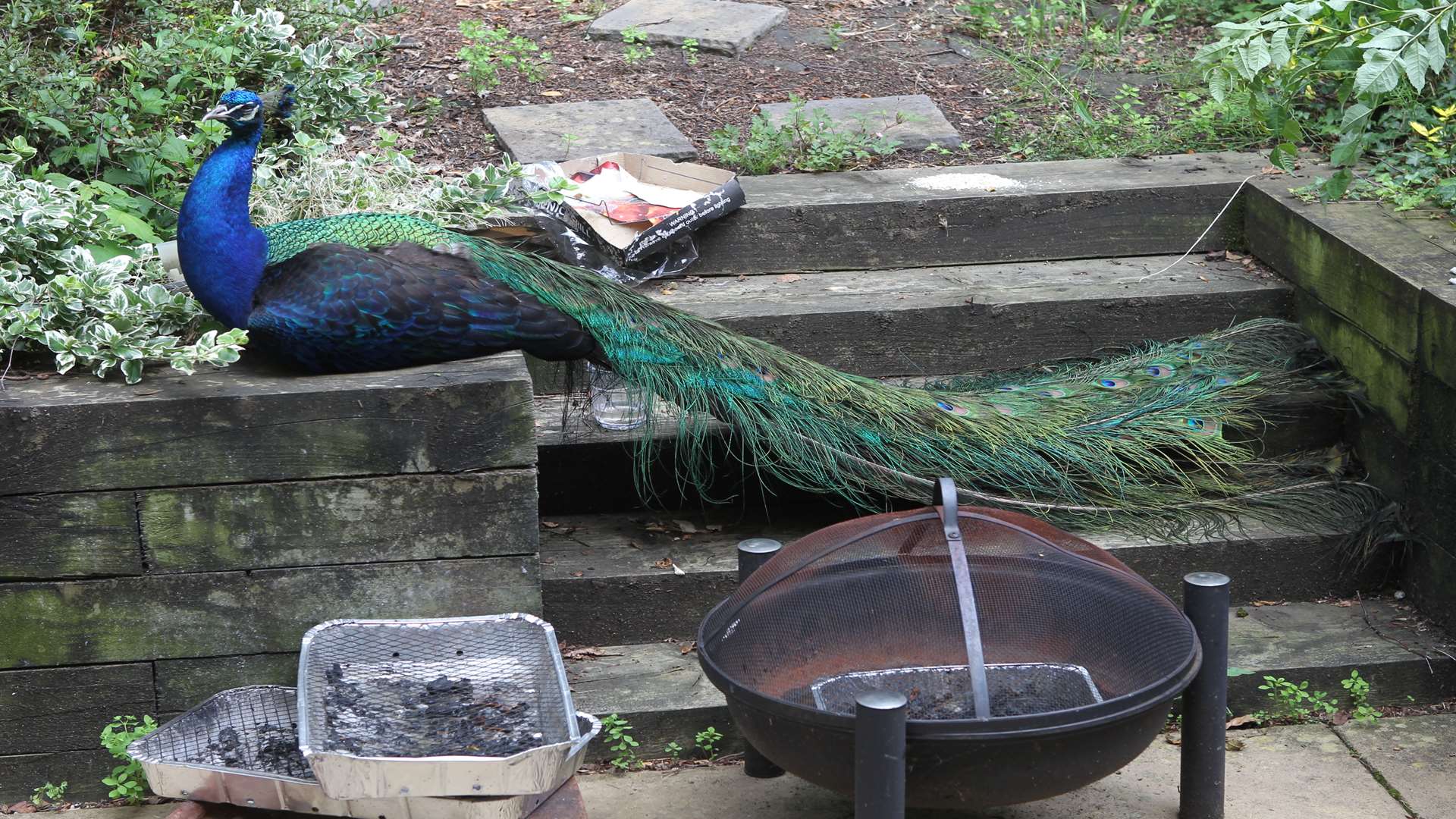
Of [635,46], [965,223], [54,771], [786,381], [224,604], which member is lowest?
[54,771]

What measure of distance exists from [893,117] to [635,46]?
142cm

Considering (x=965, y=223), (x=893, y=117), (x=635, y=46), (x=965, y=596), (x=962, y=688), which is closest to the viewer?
(x=965, y=596)

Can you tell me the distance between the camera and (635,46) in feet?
21.4

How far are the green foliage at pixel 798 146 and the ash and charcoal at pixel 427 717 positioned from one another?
2.62 m

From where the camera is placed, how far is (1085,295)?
4438mm

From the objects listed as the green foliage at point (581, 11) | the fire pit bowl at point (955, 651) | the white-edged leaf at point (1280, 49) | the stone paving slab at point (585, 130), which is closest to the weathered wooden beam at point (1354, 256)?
→ the white-edged leaf at point (1280, 49)

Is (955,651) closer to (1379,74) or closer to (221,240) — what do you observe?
(1379,74)

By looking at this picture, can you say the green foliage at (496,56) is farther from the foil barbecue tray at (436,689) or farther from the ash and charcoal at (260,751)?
the ash and charcoal at (260,751)

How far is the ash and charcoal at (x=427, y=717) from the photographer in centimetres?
304

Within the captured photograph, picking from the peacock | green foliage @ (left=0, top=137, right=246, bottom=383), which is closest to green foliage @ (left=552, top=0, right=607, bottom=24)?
the peacock

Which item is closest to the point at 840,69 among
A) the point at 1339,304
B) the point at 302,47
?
the point at 302,47

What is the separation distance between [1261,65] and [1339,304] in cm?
92

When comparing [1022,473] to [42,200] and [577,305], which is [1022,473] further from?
[42,200]

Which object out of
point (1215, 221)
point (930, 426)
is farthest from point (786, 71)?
point (930, 426)
